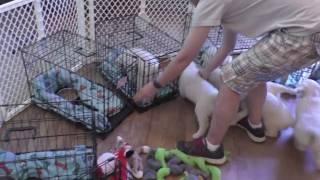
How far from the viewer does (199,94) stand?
175 cm

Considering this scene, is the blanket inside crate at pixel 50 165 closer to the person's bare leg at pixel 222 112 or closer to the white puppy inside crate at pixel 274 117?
the person's bare leg at pixel 222 112

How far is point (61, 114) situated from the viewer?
1759 millimetres

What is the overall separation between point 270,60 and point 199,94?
1.55 feet

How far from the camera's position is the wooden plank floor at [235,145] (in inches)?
63.9

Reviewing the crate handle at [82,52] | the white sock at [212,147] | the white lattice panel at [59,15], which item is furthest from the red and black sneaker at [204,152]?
the white lattice panel at [59,15]

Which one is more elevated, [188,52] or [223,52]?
[188,52]

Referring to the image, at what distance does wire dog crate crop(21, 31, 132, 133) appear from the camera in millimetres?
1738

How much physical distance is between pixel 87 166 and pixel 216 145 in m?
0.54

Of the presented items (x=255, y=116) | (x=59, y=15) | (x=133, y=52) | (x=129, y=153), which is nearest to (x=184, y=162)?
(x=129, y=153)

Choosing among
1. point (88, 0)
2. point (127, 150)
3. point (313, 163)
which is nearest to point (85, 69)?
point (88, 0)

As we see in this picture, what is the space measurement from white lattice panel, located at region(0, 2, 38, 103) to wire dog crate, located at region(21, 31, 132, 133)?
36 millimetres

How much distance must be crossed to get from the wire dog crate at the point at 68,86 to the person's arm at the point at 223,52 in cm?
41

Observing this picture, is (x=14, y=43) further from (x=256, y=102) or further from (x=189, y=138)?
(x=256, y=102)

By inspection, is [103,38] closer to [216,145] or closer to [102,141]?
[102,141]
